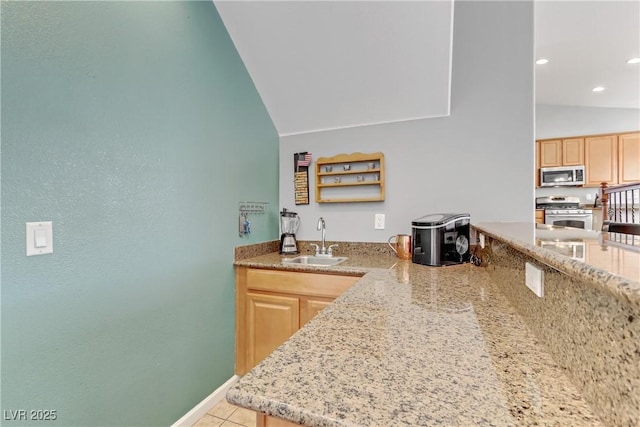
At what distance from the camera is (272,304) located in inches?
73.9

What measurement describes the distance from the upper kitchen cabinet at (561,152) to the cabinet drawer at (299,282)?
492cm

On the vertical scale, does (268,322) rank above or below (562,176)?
below

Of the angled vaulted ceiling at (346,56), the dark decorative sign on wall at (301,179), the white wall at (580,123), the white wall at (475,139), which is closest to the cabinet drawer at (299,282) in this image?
the white wall at (475,139)

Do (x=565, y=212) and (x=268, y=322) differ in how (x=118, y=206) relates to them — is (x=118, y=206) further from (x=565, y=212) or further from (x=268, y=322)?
(x=565, y=212)

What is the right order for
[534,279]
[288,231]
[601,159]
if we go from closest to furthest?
[534,279]
[288,231]
[601,159]

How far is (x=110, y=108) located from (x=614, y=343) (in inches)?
65.6

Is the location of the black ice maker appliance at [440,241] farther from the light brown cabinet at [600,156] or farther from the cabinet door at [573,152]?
the cabinet door at [573,152]

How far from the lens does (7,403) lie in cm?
90

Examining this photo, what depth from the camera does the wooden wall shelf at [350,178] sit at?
7.18ft

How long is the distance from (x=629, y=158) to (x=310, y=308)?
565 centimetres

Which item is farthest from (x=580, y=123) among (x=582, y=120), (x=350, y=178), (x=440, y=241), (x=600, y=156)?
(x=440, y=241)

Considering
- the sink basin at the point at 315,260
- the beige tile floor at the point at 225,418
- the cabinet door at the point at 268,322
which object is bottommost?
the beige tile floor at the point at 225,418

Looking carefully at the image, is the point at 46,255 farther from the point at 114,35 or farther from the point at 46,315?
the point at 114,35

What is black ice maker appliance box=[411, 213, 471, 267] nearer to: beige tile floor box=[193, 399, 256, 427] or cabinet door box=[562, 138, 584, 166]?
beige tile floor box=[193, 399, 256, 427]
